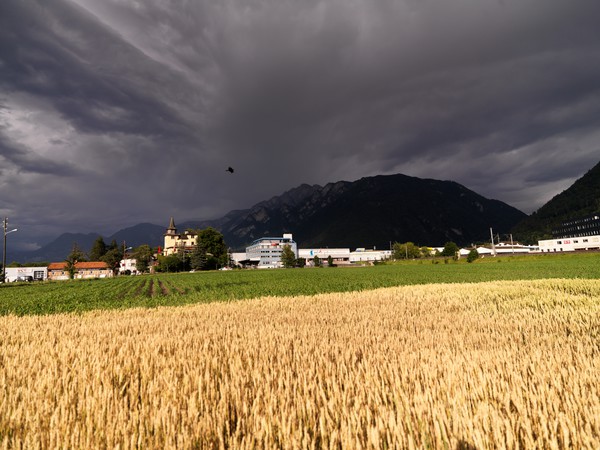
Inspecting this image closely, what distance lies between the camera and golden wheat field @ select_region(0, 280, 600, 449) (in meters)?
2.67

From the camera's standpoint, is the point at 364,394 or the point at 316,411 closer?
the point at 316,411

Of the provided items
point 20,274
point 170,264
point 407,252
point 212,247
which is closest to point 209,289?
point 212,247

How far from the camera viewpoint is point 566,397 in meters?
3.14

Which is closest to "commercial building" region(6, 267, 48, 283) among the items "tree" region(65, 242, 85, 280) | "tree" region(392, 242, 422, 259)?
"tree" region(65, 242, 85, 280)

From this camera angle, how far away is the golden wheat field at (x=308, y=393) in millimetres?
2666

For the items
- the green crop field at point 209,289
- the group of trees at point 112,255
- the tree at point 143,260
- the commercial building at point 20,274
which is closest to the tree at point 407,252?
the green crop field at point 209,289

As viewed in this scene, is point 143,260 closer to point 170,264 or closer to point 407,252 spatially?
point 170,264

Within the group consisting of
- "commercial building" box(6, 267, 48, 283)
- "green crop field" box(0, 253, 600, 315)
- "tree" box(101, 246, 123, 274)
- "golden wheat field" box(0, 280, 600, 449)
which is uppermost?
"tree" box(101, 246, 123, 274)

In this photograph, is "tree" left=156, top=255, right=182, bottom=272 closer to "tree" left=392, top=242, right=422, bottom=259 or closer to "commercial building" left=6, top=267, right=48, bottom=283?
"commercial building" left=6, top=267, right=48, bottom=283

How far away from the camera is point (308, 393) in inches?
145

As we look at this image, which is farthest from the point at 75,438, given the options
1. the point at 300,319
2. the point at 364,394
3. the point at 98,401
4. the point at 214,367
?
the point at 300,319

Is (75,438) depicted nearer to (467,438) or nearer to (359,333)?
(467,438)

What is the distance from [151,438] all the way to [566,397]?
150 inches

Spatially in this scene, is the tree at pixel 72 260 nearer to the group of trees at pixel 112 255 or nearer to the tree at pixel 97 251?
the group of trees at pixel 112 255
